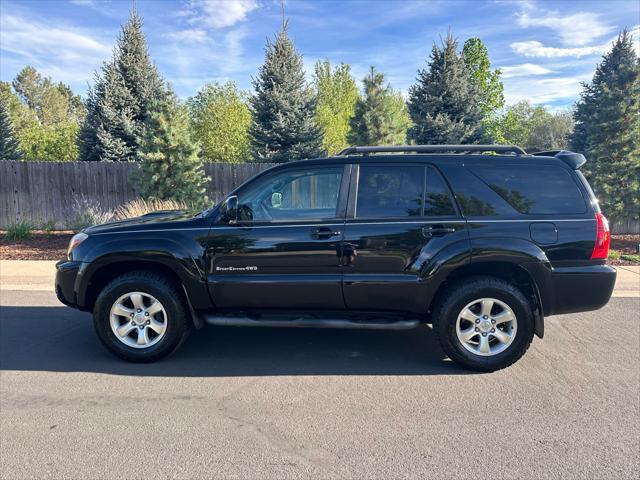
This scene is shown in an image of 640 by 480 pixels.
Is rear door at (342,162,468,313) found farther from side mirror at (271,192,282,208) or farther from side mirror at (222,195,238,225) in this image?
side mirror at (222,195,238,225)

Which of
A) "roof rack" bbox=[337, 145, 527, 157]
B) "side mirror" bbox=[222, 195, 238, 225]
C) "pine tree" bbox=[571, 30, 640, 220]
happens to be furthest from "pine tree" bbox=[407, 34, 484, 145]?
"side mirror" bbox=[222, 195, 238, 225]

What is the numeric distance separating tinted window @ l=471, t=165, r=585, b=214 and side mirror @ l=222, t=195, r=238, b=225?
2.17 meters

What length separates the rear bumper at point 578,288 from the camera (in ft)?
12.6

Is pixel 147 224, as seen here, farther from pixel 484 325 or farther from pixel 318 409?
pixel 484 325

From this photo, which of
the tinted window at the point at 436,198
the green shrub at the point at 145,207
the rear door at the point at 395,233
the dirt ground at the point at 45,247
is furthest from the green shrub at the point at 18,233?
the tinted window at the point at 436,198

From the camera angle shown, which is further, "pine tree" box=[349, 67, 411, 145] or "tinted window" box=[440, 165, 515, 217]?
"pine tree" box=[349, 67, 411, 145]

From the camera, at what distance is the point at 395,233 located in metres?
3.93

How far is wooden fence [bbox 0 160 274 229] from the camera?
14320 millimetres

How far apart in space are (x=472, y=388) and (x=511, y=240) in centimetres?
129

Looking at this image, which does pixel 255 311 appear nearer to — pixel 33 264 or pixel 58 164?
pixel 33 264

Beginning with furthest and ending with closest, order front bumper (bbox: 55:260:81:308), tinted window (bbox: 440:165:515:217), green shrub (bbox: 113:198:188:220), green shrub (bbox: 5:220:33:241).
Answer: green shrub (bbox: 5:220:33:241) → green shrub (bbox: 113:198:188:220) → front bumper (bbox: 55:260:81:308) → tinted window (bbox: 440:165:515:217)

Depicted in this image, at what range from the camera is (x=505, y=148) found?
4.29 metres

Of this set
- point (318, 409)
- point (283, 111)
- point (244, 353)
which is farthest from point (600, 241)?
point (283, 111)

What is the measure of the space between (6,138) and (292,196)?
79.2 ft
